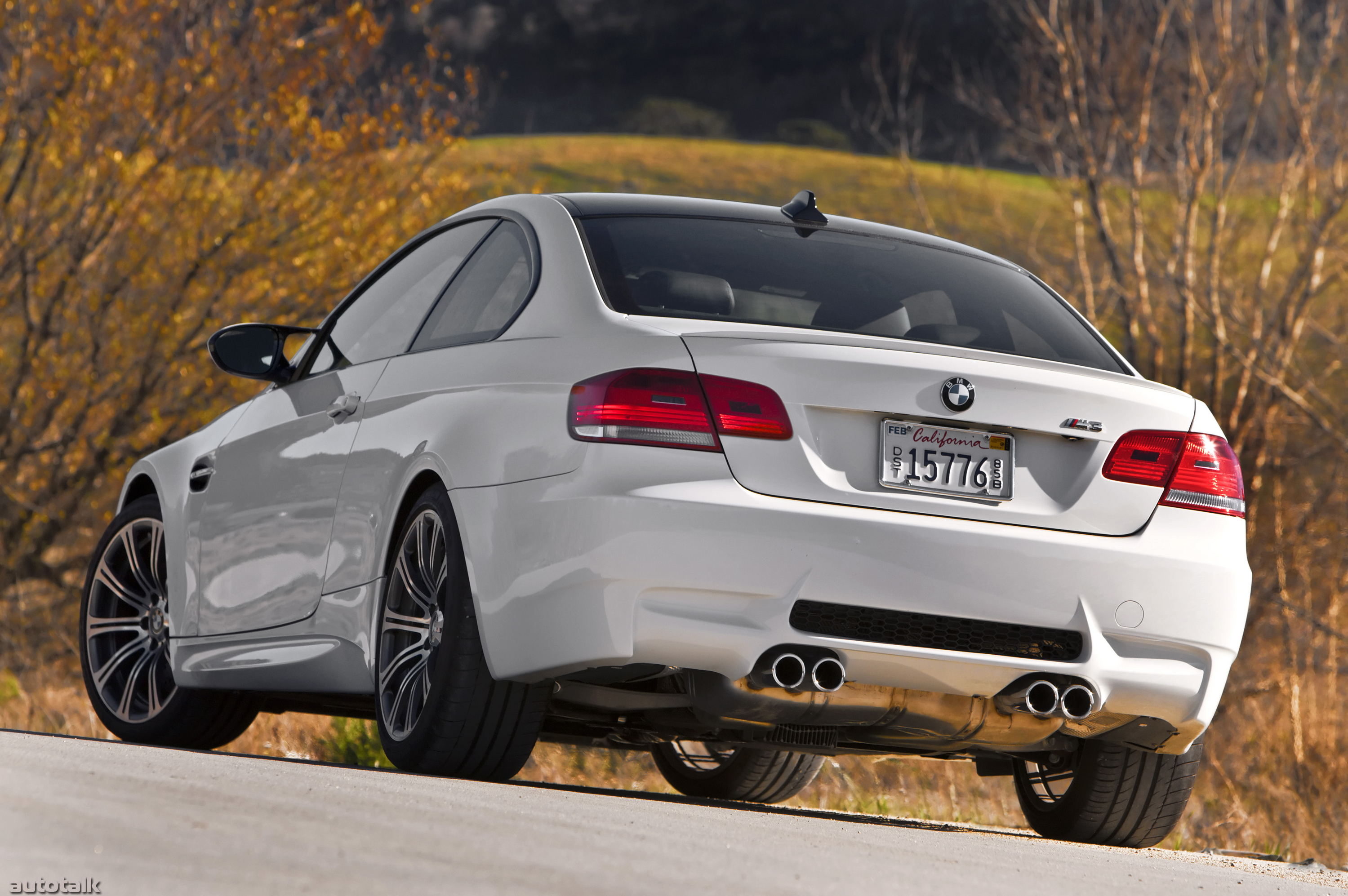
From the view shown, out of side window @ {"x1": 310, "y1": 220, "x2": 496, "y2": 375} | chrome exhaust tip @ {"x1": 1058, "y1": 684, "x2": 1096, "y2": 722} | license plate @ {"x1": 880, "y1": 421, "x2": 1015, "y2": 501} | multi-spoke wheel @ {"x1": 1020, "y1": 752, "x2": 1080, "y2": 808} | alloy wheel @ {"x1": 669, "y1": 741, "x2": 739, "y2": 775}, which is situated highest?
side window @ {"x1": 310, "y1": 220, "x2": 496, "y2": 375}

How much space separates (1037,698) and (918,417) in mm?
796

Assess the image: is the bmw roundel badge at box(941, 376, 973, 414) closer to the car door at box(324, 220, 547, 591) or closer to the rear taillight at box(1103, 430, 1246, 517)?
the rear taillight at box(1103, 430, 1246, 517)

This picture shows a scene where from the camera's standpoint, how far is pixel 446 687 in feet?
14.4

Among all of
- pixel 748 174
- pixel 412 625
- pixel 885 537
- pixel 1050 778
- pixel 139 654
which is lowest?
pixel 1050 778

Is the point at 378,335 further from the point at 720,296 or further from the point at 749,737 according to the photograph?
the point at 749,737

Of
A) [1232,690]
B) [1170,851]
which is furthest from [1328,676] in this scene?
[1170,851]

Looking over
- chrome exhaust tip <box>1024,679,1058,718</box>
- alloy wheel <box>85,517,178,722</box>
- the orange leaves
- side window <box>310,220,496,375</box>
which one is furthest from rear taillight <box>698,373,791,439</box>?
the orange leaves

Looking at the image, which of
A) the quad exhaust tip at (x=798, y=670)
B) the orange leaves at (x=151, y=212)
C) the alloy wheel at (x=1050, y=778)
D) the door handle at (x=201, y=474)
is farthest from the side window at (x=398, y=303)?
the orange leaves at (x=151, y=212)

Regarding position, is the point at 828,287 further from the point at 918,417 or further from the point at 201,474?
the point at 201,474

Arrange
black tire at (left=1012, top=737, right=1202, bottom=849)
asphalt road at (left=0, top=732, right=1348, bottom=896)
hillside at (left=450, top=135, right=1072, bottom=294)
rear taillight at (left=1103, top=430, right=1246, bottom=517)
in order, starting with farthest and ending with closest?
hillside at (left=450, top=135, right=1072, bottom=294) < black tire at (left=1012, top=737, right=1202, bottom=849) < rear taillight at (left=1103, top=430, right=1246, bottom=517) < asphalt road at (left=0, top=732, right=1348, bottom=896)

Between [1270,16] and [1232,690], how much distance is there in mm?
6650

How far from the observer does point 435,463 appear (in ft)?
14.8

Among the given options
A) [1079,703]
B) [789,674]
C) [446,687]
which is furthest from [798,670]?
[446,687]

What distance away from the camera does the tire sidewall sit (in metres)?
4.38
